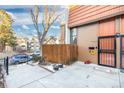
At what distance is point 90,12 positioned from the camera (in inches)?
84.0

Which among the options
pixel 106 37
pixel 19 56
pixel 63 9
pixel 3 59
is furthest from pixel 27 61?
pixel 106 37

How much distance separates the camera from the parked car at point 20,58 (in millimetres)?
2173

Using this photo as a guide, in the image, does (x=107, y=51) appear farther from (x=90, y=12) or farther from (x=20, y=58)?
(x=20, y=58)

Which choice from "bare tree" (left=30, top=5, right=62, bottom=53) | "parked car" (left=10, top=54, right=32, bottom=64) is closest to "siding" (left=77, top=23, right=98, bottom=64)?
"bare tree" (left=30, top=5, right=62, bottom=53)

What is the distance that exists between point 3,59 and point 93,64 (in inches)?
44.1

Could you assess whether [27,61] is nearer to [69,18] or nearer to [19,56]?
[19,56]

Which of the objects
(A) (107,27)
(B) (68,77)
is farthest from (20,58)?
(A) (107,27)

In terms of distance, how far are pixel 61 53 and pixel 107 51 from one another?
1.85 feet

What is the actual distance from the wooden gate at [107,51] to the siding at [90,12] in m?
0.27

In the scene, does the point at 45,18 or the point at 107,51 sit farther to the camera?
the point at 45,18

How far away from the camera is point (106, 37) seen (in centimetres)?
207

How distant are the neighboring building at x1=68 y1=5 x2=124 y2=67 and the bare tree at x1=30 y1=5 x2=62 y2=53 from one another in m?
0.21
